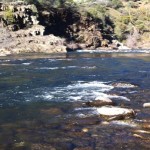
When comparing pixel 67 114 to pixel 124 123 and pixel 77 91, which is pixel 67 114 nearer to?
pixel 124 123

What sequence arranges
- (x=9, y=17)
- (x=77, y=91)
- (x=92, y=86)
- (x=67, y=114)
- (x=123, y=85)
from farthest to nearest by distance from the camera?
1. (x=9, y=17)
2. (x=123, y=85)
3. (x=92, y=86)
4. (x=77, y=91)
5. (x=67, y=114)

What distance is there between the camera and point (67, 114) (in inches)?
933

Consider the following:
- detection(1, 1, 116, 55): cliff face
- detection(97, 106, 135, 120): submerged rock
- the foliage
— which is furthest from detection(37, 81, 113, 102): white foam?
the foliage

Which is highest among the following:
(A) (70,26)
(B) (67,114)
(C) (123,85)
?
(A) (70,26)

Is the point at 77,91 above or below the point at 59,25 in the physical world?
below

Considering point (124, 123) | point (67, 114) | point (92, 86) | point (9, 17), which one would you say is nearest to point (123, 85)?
point (92, 86)

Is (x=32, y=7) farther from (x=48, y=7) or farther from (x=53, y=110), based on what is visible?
(x=53, y=110)

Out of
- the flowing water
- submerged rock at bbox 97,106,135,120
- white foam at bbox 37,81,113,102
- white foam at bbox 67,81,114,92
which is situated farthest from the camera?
white foam at bbox 67,81,114,92

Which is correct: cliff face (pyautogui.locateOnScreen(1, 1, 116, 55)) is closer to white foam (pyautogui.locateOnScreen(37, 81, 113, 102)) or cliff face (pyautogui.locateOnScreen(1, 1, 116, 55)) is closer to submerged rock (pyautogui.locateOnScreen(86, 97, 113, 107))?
white foam (pyautogui.locateOnScreen(37, 81, 113, 102))

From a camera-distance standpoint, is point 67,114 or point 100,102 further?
point 100,102

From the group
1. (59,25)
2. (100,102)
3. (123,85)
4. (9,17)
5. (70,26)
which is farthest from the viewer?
(70,26)

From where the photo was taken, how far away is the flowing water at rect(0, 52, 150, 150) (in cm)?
1808

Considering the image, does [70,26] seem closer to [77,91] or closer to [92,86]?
[92,86]

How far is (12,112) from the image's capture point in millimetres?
24250
